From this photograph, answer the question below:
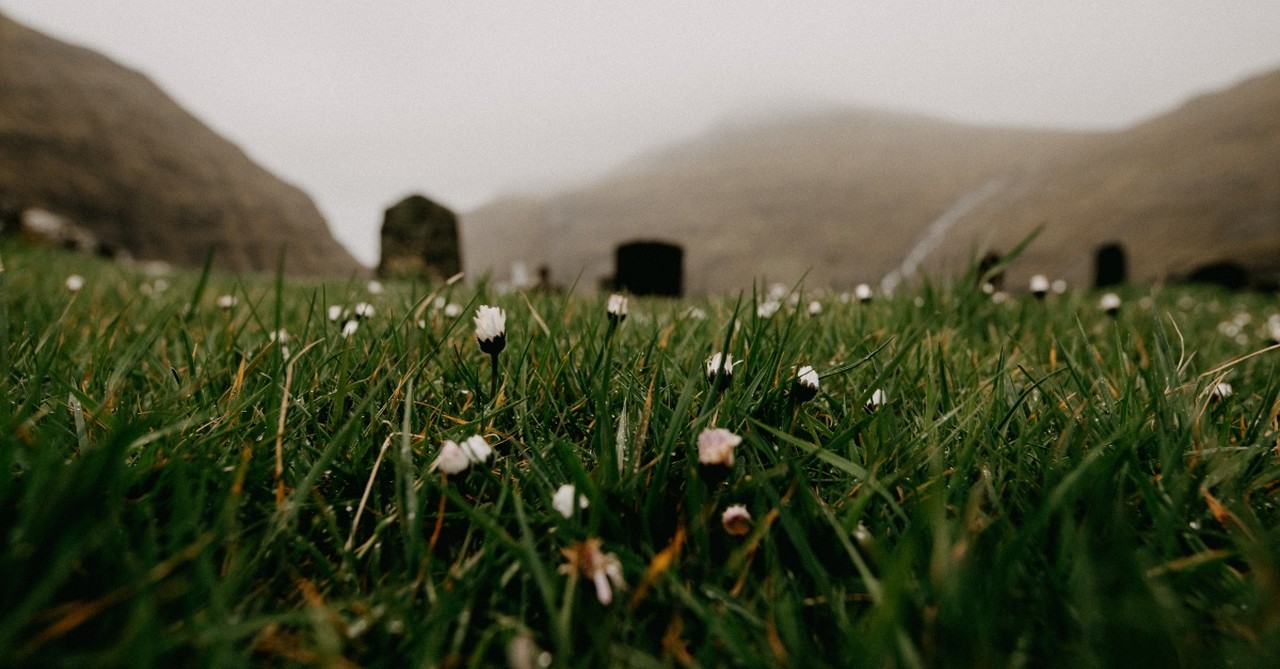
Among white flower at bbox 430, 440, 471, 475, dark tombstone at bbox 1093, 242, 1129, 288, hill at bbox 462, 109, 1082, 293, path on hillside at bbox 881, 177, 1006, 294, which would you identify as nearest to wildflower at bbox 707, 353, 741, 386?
white flower at bbox 430, 440, 471, 475

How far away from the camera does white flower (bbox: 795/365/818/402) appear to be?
122 cm

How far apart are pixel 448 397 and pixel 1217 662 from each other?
4.59 ft

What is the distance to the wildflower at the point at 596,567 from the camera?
30.9 inches

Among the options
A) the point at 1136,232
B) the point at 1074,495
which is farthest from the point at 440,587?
the point at 1136,232

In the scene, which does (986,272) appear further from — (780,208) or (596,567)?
(780,208)

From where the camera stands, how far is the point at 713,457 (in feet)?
3.02

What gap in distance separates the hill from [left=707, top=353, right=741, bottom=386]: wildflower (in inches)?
1284

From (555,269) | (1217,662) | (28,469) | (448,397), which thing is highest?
(28,469)

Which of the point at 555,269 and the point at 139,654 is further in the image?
the point at 555,269

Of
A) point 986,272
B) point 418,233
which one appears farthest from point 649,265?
point 986,272

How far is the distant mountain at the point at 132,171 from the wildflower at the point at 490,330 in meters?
20.8

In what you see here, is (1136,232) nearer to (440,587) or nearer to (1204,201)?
(1204,201)

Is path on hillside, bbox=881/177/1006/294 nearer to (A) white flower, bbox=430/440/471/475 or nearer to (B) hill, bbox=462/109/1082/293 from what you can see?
(B) hill, bbox=462/109/1082/293

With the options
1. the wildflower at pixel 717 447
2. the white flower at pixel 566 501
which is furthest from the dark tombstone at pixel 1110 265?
the white flower at pixel 566 501
